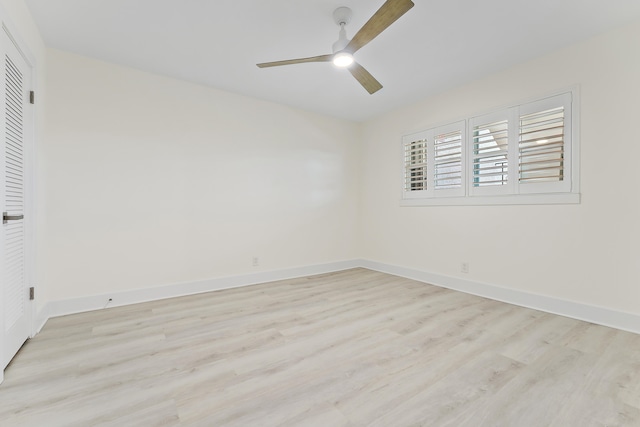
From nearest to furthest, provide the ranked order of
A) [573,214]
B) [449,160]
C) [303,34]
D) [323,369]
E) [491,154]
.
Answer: [323,369]
[303,34]
[573,214]
[491,154]
[449,160]

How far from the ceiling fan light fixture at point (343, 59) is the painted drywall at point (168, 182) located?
6.31 feet

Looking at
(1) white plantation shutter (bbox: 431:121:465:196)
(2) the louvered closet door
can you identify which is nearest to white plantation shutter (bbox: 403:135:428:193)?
(1) white plantation shutter (bbox: 431:121:465:196)

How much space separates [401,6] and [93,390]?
113 inches

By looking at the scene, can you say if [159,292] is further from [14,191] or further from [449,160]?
[449,160]

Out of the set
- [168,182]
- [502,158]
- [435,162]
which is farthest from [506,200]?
[168,182]

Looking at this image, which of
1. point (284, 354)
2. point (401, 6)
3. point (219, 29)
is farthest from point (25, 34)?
point (284, 354)

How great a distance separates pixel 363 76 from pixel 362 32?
0.59 m

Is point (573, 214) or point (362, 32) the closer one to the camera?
point (362, 32)

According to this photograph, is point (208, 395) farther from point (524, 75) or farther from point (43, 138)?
point (524, 75)

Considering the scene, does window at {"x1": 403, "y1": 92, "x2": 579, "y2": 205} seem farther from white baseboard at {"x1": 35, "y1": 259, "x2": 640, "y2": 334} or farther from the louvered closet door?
the louvered closet door

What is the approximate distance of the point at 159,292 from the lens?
3191 mm

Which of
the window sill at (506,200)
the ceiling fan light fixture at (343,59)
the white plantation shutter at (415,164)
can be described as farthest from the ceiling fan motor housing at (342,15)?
the window sill at (506,200)

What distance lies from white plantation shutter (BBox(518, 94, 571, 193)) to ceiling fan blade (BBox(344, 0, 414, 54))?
2.04m

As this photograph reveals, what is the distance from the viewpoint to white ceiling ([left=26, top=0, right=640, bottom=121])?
7.03 ft
